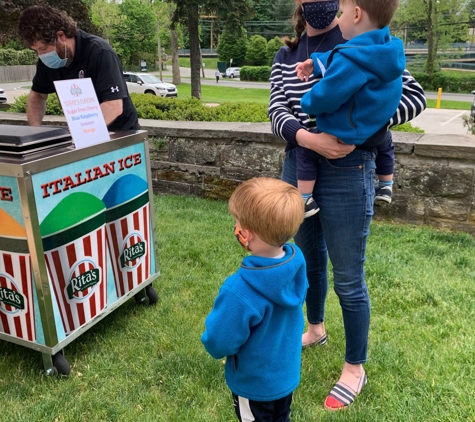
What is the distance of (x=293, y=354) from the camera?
162cm

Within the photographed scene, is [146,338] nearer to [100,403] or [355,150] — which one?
[100,403]

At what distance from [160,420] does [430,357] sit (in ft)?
4.82

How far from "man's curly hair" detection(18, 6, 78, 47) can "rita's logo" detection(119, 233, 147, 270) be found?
136cm

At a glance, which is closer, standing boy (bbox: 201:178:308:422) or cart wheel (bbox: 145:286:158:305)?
standing boy (bbox: 201:178:308:422)

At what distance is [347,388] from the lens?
224cm

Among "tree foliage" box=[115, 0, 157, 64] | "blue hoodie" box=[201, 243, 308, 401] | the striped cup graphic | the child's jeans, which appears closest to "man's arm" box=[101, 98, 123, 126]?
the striped cup graphic

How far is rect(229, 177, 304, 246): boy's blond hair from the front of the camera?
143 centimetres

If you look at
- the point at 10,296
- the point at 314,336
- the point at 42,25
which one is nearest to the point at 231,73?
the point at 42,25

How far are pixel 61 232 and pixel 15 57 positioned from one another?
45.0 m

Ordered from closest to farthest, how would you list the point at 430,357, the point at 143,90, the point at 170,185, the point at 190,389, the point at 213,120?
1. the point at 190,389
2. the point at 430,357
3. the point at 170,185
4. the point at 213,120
5. the point at 143,90

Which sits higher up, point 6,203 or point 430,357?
point 6,203

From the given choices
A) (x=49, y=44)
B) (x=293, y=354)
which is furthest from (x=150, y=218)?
(x=293, y=354)

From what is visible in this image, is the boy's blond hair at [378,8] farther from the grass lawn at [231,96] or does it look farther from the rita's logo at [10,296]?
the grass lawn at [231,96]

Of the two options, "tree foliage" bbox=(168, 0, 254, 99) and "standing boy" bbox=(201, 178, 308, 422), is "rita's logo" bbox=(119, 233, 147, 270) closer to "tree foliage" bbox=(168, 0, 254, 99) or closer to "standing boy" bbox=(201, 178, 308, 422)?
"standing boy" bbox=(201, 178, 308, 422)
